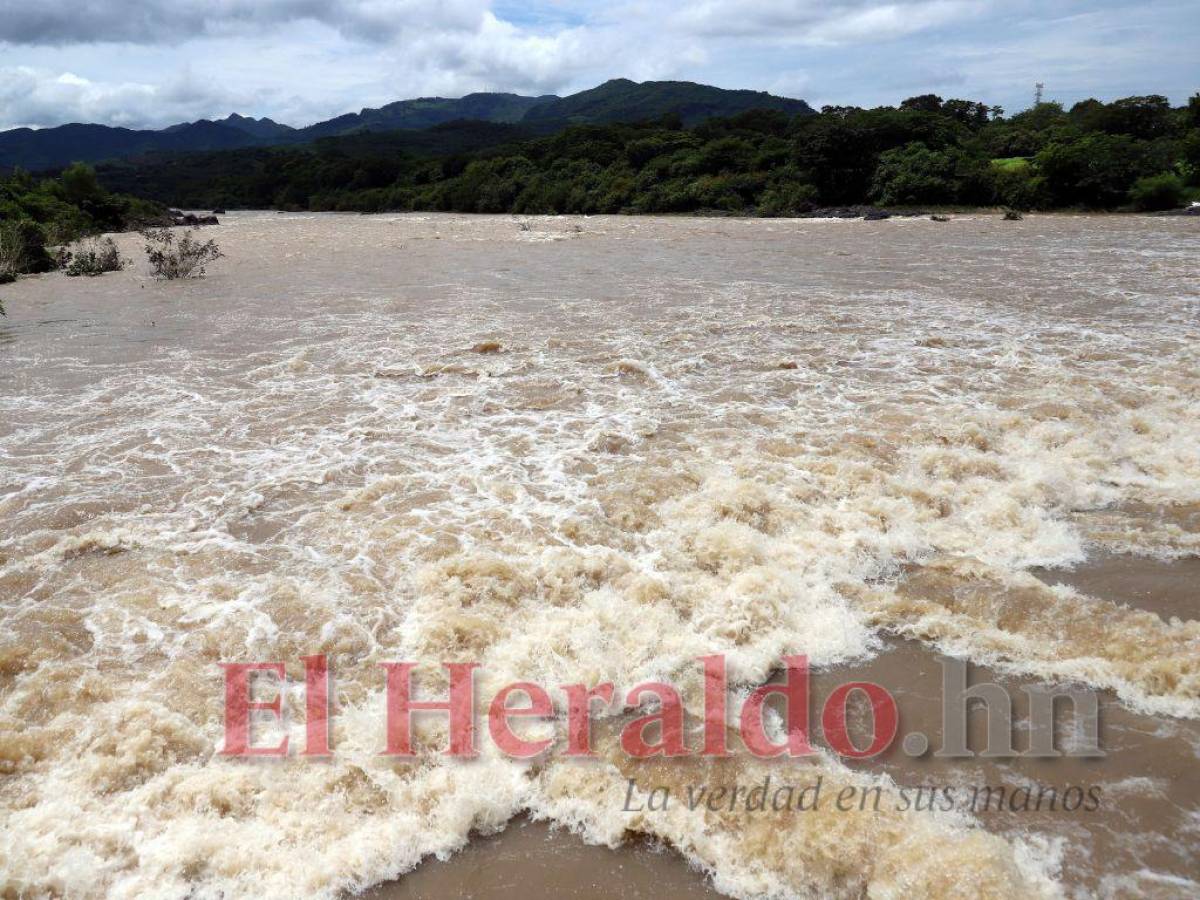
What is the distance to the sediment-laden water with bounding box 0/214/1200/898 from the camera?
2930 mm

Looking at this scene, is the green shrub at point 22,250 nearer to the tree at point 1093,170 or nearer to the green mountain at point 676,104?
the tree at point 1093,170

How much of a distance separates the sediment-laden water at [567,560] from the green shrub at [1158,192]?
24393mm

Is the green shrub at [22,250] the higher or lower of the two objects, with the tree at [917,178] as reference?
lower

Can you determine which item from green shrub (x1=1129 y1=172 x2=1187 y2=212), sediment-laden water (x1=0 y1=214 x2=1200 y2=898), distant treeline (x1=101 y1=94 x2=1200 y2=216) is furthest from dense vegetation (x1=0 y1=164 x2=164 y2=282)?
green shrub (x1=1129 y1=172 x2=1187 y2=212)

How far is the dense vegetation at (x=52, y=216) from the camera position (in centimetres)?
2087

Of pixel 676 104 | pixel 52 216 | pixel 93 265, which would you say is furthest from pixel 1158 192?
pixel 676 104

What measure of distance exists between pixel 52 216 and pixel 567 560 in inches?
1486

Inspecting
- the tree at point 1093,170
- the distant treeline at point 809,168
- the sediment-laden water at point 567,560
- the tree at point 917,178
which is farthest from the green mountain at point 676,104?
the sediment-laden water at point 567,560

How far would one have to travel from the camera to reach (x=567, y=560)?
494cm

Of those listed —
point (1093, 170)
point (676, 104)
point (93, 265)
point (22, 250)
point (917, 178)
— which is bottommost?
point (93, 265)

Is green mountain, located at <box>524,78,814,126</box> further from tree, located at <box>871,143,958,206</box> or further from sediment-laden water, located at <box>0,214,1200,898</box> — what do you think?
sediment-laden water, located at <box>0,214,1200,898</box>

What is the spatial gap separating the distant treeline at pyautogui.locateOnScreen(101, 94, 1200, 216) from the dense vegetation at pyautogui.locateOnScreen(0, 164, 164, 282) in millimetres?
23891

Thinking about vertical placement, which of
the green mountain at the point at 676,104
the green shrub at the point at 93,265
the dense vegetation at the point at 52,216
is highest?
the green mountain at the point at 676,104

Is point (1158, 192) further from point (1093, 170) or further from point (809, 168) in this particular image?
point (809, 168)
